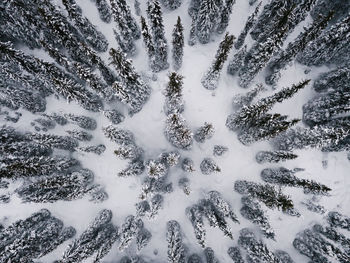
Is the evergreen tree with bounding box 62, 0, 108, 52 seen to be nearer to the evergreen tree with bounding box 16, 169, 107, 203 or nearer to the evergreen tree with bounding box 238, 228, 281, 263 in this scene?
the evergreen tree with bounding box 16, 169, 107, 203

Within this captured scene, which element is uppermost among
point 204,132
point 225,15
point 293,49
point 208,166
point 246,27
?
point 225,15

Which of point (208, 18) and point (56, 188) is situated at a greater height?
point (208, 18)

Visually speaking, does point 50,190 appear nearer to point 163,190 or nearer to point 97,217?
point 97,217

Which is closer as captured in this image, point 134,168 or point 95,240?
point 95,240

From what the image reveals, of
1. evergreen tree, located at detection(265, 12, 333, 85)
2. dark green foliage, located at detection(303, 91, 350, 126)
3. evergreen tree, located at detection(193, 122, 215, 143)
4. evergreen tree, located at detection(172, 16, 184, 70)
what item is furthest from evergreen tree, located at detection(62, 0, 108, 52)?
dark green foliage, located at detection(303, 91, 350, 126)

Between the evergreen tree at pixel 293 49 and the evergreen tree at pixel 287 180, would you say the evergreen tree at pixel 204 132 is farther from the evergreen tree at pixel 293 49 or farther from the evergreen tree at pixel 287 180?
the evergreen tree at pixel 293 49

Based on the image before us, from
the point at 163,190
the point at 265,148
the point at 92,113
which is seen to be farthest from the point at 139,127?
the point at 265,148

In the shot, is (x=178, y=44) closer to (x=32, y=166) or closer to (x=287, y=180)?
(x=287, y=180)

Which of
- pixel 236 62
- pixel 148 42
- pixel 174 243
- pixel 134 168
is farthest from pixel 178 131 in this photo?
pixel 174 243
